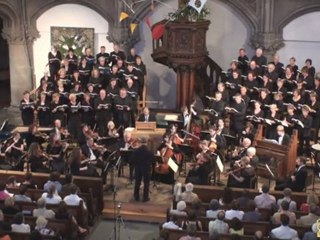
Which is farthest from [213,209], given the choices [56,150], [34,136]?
[34,136]

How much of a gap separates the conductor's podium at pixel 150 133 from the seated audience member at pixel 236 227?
474 cm

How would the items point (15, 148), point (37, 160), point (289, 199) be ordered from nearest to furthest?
point (289, 199) → point (37, 160) → point (15, 148)

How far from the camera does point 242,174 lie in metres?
12.0

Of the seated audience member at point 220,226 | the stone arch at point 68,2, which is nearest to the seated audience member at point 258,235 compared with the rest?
the seated audience member at point 220,226

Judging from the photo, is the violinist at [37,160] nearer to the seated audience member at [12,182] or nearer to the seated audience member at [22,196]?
the seated audience member at [12,182]

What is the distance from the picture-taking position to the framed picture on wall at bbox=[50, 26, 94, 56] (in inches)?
727

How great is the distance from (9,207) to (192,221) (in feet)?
9.09

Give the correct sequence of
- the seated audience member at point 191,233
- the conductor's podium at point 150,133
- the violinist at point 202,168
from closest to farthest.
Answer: the seated audience member at point 191,233, the violinist at point 202,168, the conductor's podium at point 150,133

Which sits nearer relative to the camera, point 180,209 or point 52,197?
point 180,209

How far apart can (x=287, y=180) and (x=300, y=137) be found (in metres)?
2.41

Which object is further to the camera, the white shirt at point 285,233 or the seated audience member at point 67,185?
the seated audience member at point 67,185

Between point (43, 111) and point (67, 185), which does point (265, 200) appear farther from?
point (43, 111)

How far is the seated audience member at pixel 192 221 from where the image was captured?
9670 mm

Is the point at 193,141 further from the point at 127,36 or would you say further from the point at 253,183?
the point at 127,36
